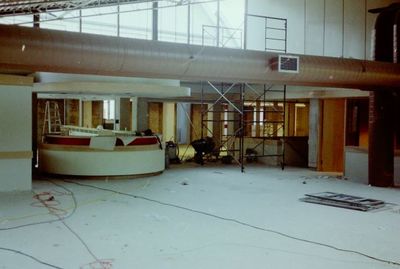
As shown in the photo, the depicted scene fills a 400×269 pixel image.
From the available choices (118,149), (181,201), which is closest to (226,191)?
(181,201)

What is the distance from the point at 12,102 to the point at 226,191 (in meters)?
3.95

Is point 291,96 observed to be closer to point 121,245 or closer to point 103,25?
point 103,25

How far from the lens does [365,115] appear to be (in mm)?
13047

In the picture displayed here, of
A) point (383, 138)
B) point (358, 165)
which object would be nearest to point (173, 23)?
point (358, 165)

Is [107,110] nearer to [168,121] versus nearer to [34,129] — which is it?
[168,121]

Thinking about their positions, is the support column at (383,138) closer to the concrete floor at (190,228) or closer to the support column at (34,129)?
the concrete floor at (190,228)

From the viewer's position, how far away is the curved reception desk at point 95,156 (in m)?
9.33

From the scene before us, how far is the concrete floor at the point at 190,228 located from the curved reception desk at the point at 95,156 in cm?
61

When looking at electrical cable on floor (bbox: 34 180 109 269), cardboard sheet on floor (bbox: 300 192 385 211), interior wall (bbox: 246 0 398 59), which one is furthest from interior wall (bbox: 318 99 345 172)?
electrical cable on floor (bbox: 34 180 109 269)

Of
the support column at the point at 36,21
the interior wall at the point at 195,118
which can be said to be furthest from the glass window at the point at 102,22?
the interior wall at the point at 195,118

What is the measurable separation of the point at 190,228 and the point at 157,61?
7.14 feet

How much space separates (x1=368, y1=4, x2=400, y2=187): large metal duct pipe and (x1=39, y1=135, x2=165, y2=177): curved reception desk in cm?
459

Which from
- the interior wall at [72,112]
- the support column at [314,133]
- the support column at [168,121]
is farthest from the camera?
the support column at [168,121]

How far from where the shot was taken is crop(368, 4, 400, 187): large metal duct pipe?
9102mm
